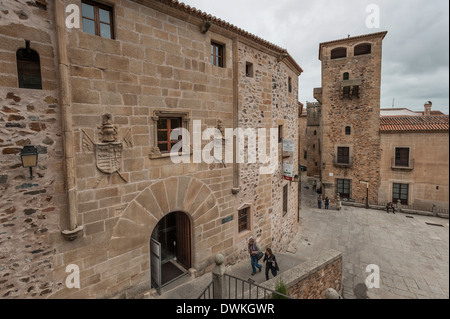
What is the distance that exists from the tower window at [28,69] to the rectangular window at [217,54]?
4.69 metres

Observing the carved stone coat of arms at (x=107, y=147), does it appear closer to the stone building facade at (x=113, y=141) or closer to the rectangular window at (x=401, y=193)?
the stone building facade at (x=113, y=141)

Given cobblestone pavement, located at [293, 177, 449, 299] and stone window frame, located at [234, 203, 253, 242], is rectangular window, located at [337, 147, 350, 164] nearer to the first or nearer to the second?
cobblestone pavement, located at [293, 177, 449, 299]

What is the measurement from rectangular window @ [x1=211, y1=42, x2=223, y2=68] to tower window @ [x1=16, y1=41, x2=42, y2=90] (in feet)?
15.4

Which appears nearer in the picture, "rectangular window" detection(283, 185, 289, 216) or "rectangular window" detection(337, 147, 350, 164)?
"rectangular window" detection(283, 185, 289, 216)

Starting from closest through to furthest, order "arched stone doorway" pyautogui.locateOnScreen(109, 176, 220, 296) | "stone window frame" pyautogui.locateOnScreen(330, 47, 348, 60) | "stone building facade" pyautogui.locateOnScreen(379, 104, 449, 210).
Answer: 1. "arched stone doorway" pyautogui.locateOnScreen(109, 176, 220, 296)
2. "stone building facade" pyautogui.locateOnScreen(379, 104, 449, 210)
3. "stone window frame" pyautogui.locateOnScreen(330, 47, 348, 60)

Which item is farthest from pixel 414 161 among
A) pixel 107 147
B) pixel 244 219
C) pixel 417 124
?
pixel 107 147

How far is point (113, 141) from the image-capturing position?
204 inches

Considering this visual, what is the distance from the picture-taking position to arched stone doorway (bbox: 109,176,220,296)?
5.50m

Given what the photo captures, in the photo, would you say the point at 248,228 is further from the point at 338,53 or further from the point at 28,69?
the point at 338,53

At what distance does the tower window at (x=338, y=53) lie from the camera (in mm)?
19281

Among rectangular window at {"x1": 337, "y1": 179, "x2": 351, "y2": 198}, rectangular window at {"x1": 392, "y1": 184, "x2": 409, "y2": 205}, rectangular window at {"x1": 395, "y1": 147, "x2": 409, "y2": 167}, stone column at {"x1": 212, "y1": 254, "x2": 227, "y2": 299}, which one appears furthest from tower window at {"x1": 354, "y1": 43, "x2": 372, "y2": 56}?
stone column at {"x1": 212, "y1": 254, "x2": 227, "y2": 299}

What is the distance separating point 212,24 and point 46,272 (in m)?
7.78

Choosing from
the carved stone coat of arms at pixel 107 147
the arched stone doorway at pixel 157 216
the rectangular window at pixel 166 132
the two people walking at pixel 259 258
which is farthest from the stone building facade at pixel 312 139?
the carved stone coat of arms at pixel 107 147

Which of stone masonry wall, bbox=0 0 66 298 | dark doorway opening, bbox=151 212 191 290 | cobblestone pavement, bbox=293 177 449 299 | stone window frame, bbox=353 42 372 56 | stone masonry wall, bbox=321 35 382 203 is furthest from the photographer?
stone window frame, bbox=353 42 372 56
